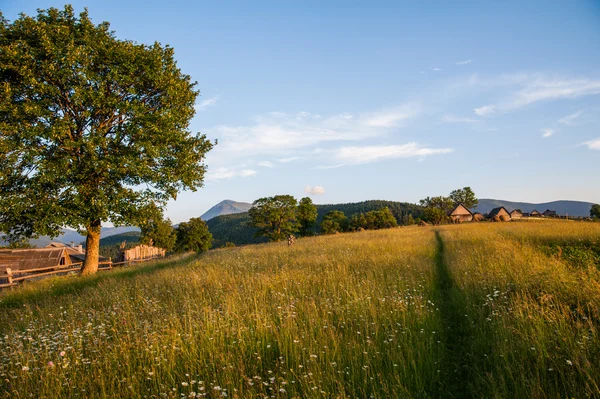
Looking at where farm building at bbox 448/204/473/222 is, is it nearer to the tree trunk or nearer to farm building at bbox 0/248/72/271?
the tree trunk

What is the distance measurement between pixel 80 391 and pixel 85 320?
3.61m

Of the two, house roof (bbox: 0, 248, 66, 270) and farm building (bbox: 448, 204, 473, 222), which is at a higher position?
farm building (bbox: 448, 204, 473, 222)

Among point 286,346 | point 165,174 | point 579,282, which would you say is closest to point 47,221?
point 165,174

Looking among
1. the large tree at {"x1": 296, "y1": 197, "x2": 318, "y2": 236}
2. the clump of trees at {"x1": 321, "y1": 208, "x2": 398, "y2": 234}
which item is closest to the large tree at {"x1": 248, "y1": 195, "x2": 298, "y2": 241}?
the large tree at {"x1": 296, "y1": 197, "x2": 318, "y2": 236}

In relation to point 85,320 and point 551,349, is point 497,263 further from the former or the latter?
point 85,320

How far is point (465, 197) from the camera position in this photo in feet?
363

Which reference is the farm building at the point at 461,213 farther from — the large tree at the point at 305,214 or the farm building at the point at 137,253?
the farm building at the point at 137,253

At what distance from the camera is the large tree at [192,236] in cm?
7612

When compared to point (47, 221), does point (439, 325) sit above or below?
below

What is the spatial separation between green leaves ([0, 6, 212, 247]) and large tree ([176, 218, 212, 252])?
2418 inches

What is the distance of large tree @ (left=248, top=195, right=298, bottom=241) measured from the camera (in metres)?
67.8

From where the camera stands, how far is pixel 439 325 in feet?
18.0

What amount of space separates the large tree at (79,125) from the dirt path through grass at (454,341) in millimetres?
14974

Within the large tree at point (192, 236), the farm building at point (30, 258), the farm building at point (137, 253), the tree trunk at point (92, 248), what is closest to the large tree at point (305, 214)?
→ the large tree at point (192, 236)
